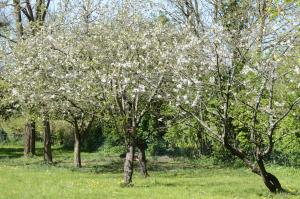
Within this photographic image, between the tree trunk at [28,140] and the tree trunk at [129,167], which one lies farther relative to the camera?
the tree trunk at [28,140]

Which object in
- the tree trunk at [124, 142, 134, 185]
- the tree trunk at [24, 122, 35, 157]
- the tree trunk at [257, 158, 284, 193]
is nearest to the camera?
the tree trunk at [257, 158, 284, 193]

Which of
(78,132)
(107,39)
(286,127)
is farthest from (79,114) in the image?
(286,127)

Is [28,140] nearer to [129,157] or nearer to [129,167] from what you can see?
[129,157]

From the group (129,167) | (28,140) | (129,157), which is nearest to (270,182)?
(129,167)

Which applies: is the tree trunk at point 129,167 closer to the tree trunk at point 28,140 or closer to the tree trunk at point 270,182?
the tree trunk at point 270,182

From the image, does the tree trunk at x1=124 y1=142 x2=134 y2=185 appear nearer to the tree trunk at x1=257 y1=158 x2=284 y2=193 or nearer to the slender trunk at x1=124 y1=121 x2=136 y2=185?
the slender trunk at x1=124 y1=121 x2=136 y2=185

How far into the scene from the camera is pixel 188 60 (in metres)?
15.9

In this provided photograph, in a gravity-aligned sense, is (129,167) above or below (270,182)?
above

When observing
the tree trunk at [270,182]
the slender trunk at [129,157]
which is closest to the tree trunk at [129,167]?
the slender trunk at [129,157]

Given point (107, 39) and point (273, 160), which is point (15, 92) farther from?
point (273, 160)

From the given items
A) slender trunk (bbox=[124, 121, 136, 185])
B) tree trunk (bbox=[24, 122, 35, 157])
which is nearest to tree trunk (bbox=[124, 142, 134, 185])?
slender trunk (bbox=[124, 121, 136, 185])

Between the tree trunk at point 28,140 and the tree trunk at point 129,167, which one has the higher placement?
the tree trunk at point 28,140

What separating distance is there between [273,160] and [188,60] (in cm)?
1442

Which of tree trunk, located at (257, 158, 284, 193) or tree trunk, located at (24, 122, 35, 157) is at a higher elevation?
tree trunk, located at (24, 122, 35, 157)
